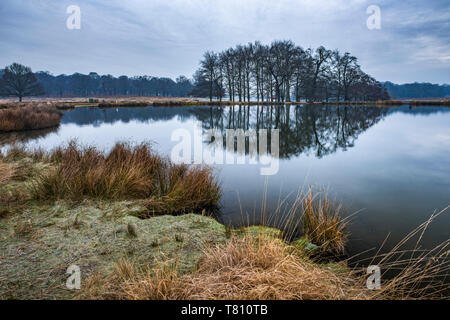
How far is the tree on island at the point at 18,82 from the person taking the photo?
60.1 metres

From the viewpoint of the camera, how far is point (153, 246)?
3.40m

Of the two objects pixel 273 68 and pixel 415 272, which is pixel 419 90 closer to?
pixel 273 68

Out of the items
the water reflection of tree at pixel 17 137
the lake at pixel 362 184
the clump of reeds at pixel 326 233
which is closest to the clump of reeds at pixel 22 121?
the water reflection of tree at pixel 17 137

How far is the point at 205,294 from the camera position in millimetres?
2121

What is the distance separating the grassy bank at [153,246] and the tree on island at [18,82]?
70958 mm

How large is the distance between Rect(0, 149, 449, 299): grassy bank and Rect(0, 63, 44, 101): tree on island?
70958 millimetres

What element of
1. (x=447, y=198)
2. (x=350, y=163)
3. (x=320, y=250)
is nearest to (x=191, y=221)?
(x=320, y=250)

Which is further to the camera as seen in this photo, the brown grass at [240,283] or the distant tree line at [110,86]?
the distant tree line at [110,86]

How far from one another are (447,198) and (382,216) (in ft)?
7.01
